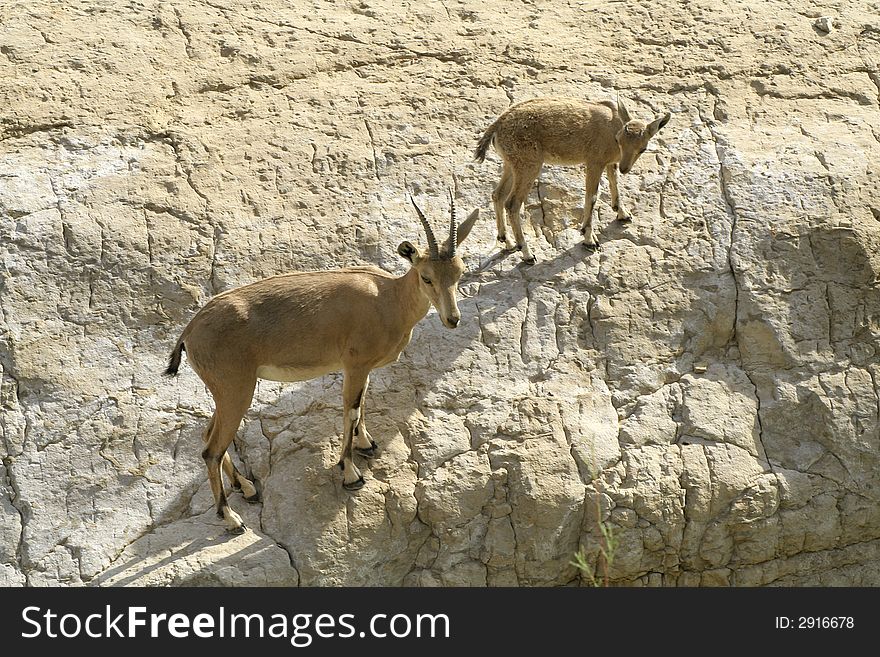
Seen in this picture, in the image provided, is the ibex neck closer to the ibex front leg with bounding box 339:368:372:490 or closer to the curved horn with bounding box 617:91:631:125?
the ibex front leg with bounding box 339:368:372:490

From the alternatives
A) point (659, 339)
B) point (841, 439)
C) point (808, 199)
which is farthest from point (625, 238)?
point (841, 439)

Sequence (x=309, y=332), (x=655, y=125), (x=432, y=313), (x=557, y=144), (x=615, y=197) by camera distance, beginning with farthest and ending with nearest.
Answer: (x=615, y=197) < (x=655, y=125) < (x=557, y=144) < (x=432, y=313) < (x=309, y=332)

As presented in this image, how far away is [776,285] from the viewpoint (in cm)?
1127

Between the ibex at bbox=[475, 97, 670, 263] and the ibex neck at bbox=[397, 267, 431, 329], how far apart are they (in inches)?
75.1

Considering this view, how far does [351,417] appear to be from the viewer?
31.7ft

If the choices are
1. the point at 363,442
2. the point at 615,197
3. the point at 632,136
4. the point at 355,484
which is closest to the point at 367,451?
the point at 363,442

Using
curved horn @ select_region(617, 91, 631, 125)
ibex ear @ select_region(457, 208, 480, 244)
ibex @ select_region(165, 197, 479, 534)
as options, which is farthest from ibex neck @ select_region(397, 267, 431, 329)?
curved horn @ select_region(617, 91, 631, 125)

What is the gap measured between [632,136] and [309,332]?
159 inches

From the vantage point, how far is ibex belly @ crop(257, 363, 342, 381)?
9500 millimetres

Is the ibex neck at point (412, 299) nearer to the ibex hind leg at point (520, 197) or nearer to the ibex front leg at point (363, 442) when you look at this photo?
the ibex front leg at point (363, 442)

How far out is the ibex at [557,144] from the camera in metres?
11.3

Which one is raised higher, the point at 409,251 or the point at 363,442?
the point at 409,251

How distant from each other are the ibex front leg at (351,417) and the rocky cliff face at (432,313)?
165mm

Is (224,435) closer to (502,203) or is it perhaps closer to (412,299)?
(412,299)
